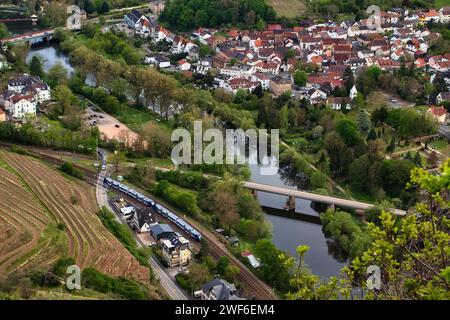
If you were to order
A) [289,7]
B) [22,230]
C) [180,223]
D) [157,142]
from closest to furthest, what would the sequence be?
[22,230] → [180,223] → [157,142] → [289,7]

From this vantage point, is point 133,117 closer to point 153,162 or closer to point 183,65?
point 153,162

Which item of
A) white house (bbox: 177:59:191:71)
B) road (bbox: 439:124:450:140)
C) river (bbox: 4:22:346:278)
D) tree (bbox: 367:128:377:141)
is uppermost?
white house (bbox: 177:59:191:71)

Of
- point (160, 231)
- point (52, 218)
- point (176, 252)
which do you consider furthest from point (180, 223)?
point (52, 218)

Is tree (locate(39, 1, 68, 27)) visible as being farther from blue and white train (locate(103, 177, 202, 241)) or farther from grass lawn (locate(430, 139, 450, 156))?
grass lawn (locate(430, 139, 450, 156))

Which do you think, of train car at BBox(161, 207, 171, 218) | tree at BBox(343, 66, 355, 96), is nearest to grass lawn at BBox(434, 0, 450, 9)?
tree at BBox(343, 66, 355, 96)

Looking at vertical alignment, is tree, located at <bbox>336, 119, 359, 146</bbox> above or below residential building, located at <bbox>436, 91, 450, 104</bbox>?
above

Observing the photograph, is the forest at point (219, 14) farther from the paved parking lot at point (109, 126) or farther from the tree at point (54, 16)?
the paved parking lot at point (109, 126)

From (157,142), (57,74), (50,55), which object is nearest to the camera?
(157,142)
